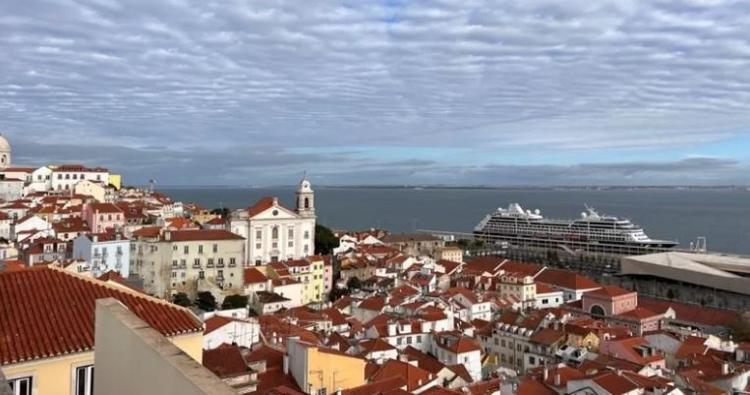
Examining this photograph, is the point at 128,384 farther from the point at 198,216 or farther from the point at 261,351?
the point at 198,216

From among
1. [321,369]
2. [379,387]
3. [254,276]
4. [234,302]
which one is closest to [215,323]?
[321,369]

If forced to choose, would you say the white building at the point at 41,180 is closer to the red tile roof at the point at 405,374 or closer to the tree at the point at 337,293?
the tree at the point at 337,293

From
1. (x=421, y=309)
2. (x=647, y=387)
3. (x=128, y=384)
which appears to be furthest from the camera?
(x=421, y=309)

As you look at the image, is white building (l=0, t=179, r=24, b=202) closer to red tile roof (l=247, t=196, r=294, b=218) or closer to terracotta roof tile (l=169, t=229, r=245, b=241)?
red tile roof (l=247, t=196, r=294, b=218)

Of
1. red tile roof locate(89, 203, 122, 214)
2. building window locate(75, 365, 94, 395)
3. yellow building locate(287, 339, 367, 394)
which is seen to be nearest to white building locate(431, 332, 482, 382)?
yellow building locate(287, 339, 367, 394)

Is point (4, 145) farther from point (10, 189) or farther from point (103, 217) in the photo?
point (103, 217)

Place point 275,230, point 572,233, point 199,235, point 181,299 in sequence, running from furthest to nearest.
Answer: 1. point 572,233
2. point 275,230
3. point 199,235
4. point 181,299

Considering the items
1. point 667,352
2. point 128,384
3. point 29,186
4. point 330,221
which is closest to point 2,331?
point 128,384
